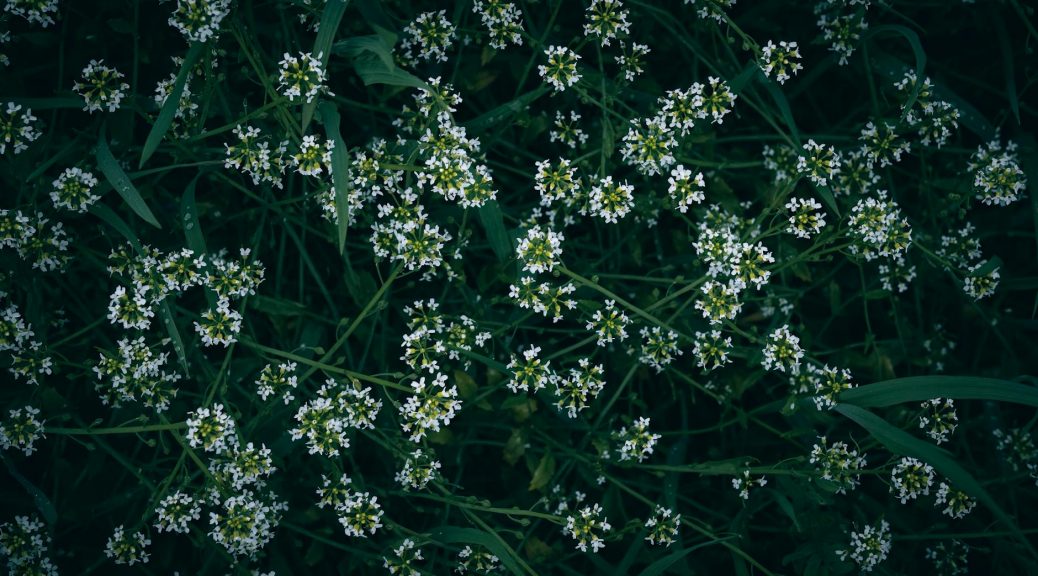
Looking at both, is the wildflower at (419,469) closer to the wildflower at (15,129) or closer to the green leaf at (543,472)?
the green leaf at (543,472)

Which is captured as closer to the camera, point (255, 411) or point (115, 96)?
point (115, 96)

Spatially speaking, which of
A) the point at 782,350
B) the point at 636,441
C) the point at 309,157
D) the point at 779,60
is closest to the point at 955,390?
the point at 782,350

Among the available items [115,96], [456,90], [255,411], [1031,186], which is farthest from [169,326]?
[1031,186]

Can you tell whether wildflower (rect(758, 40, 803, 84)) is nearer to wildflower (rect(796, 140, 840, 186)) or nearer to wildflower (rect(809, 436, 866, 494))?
wildflower (rect(796, 140, 840, 186))

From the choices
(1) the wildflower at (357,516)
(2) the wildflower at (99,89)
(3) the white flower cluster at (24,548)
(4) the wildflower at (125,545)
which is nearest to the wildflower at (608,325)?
(1) the wildflower at (357,516)

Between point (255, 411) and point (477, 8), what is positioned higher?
point (477, 8)

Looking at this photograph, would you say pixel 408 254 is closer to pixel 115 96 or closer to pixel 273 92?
pixel 273 92
